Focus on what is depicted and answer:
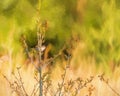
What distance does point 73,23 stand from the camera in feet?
21.8

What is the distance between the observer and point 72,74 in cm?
529

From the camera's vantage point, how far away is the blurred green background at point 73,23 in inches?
247

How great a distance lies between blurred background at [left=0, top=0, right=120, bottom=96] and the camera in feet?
20.4

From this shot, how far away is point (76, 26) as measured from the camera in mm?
6578

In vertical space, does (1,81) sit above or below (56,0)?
below

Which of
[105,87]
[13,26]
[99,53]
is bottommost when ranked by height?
[105,87]

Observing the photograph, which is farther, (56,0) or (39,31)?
(56,0)

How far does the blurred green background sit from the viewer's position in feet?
20.6

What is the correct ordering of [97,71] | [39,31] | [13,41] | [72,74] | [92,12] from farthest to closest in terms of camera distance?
[92,12] → [13,41] → [97,71] → [72,74] → [39,31]

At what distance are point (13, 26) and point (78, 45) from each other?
0.71 metres

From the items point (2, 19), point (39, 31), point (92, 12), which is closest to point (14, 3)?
point (2, 19)

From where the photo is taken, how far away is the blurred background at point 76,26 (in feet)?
20.4

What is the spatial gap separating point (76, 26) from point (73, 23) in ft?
0.28

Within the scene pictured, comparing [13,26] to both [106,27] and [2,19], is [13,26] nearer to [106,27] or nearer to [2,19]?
[2,19]
